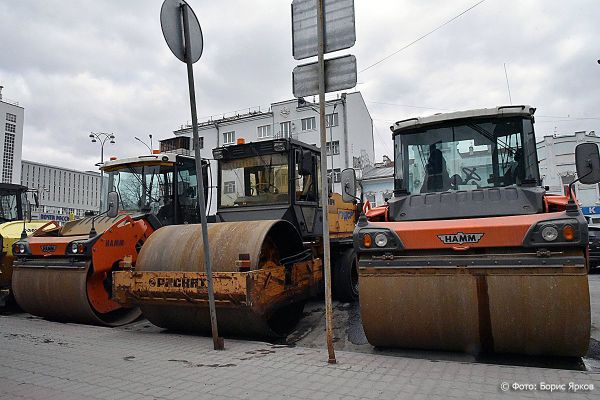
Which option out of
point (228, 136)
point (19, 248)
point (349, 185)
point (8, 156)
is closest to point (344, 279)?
point (349, 185)

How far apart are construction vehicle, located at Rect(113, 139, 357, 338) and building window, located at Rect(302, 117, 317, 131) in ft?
105

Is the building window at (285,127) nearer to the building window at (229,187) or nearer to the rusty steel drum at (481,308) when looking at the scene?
the building window at (229,187)

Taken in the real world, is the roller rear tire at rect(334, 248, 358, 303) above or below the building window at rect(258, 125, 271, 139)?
below

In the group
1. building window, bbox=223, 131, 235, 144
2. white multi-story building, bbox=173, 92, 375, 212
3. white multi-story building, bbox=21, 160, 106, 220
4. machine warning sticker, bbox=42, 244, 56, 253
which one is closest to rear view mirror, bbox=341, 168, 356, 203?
machine warning sticker, bbox=42, 244, 56, 253

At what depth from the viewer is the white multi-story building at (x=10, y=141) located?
52.1 meters

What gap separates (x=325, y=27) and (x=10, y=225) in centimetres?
797

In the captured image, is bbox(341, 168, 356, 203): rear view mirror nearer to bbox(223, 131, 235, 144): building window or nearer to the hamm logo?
the hamm logo

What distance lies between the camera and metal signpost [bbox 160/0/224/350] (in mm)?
4602

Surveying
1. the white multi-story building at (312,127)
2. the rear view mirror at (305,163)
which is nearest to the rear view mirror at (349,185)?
the rear view mirror at (305,163)

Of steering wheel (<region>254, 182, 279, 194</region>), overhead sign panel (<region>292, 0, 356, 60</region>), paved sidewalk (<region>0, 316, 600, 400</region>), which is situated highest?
overhead sign panel (<region>292, 0, 356, 60</region>)

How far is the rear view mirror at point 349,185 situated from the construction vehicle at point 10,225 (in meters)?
5.56

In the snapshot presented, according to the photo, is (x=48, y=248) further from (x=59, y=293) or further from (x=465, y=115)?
(x=465, y=115)

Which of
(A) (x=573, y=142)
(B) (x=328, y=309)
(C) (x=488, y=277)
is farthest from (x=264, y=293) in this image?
(A) (x=573, y=142)

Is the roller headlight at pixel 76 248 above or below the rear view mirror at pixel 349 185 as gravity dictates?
below
